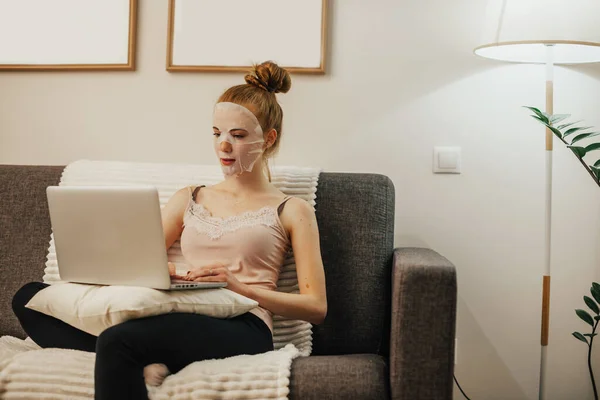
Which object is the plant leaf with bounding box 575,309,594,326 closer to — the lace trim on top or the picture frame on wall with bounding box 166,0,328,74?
the lace trim on top

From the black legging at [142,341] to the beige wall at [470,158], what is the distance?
32.9 inches

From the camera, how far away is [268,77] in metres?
1.88

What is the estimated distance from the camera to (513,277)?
2.26m

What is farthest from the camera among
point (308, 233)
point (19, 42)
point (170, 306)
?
point (19, 42)

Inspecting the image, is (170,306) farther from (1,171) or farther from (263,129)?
(1,171)

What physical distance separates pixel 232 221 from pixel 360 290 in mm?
402

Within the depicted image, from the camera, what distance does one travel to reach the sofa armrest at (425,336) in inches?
57.1

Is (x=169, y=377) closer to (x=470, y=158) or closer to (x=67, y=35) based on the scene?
(x=470, y=158)

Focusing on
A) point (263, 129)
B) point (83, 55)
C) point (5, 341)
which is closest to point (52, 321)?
point (5, 341)

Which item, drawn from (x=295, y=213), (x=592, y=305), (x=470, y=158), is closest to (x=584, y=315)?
(x=592, y=305)

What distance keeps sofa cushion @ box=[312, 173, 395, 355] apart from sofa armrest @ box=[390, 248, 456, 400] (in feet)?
1.28

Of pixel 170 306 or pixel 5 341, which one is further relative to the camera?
pixel 5 341

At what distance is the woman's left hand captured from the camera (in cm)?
157

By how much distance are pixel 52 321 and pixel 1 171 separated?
0.72 meters
